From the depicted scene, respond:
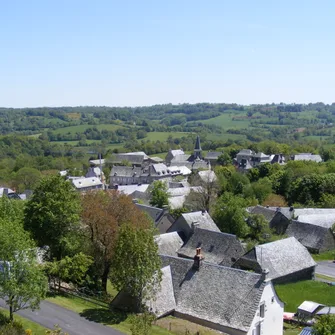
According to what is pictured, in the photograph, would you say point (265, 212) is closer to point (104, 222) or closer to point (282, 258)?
point (282, 258)

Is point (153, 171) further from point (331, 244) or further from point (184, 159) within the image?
point (331, 244)

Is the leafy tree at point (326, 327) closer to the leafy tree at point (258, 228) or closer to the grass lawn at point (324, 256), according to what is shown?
the grass lawn at point (324, 256)

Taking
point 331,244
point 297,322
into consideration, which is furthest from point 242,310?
point 331,244

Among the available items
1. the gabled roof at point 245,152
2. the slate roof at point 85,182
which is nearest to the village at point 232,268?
the slate roof at point 85,182

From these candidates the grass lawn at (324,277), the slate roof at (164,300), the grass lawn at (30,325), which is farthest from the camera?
the grass lawn at (324,277)

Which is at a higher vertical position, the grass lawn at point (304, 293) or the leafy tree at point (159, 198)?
the leafy tree at point (159, 198)

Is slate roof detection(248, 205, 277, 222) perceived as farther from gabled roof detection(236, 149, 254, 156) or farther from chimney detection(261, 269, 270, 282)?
gabled roof detection(236, 149, 254, 156)

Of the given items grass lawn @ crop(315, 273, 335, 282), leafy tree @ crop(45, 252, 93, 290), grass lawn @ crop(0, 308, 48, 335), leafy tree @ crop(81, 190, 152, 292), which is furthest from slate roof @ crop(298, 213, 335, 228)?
grass lawn @ crop(0, 308, 48, 335)
